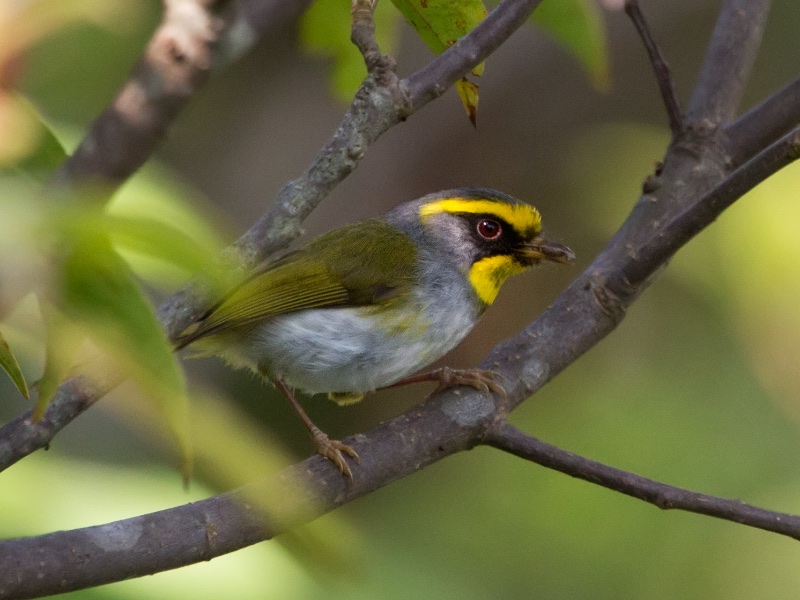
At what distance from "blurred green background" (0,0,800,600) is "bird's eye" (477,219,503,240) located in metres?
0.81

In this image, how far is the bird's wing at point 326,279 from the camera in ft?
9.08

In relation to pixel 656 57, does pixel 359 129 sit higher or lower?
lower

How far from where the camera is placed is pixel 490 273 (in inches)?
121

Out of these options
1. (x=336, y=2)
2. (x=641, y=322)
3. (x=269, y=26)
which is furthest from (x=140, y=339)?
(x=641, y=322)

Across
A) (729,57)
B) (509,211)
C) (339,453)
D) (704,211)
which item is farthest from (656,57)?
(339,453)

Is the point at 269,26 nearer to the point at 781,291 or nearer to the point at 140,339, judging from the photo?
the point at 140,339

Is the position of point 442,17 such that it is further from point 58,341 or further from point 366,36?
point 58,341

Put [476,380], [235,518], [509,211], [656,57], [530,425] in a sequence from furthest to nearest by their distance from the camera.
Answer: [530,425]
[509,211]
[656,57]
[476,380]
[235,518]

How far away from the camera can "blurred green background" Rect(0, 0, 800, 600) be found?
2.43 m

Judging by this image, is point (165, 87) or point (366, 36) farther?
point (366, 36)

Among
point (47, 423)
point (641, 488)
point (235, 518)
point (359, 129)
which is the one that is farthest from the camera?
point (641, 488)

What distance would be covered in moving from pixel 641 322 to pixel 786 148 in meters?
3.05

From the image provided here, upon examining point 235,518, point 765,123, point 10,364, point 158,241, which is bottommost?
point 235,518

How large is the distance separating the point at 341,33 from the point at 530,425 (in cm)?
252
